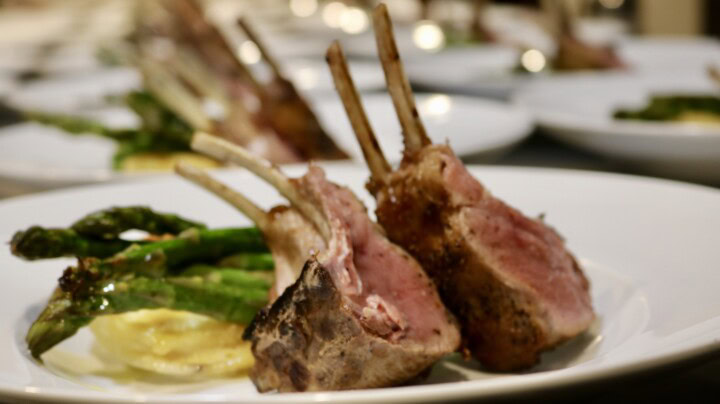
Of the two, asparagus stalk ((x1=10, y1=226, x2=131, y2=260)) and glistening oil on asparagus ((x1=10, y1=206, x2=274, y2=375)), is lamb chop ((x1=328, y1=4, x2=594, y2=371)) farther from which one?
asparagus stalk ((x1=10, y1=226, x2=131, y2=260))

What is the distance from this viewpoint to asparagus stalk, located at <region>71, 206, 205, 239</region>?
5.82ft

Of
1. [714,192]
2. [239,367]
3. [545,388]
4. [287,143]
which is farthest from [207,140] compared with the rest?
[287,143]

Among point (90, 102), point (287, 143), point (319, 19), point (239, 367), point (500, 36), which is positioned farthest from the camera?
point (319, 19)

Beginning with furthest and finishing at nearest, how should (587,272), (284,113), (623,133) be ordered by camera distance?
(284,113) → (623,133) → (587,272)

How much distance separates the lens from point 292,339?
148 cm

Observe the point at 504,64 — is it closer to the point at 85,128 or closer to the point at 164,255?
the point at 85,128

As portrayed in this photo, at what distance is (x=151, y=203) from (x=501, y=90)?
2.73m

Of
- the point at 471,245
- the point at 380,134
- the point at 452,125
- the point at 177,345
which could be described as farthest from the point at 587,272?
the point at 380,134

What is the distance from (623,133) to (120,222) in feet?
5.86

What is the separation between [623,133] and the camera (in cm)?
292

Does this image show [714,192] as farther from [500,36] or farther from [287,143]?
[500,36]

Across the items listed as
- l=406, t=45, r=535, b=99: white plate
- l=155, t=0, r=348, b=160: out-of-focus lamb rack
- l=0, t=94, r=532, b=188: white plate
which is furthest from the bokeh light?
l=155, t=0, r=348, b=160: out-of-focus lamb rack

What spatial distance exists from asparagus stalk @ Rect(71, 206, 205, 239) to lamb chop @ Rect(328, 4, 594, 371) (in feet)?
1.58

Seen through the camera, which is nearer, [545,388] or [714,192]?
[545,388]
